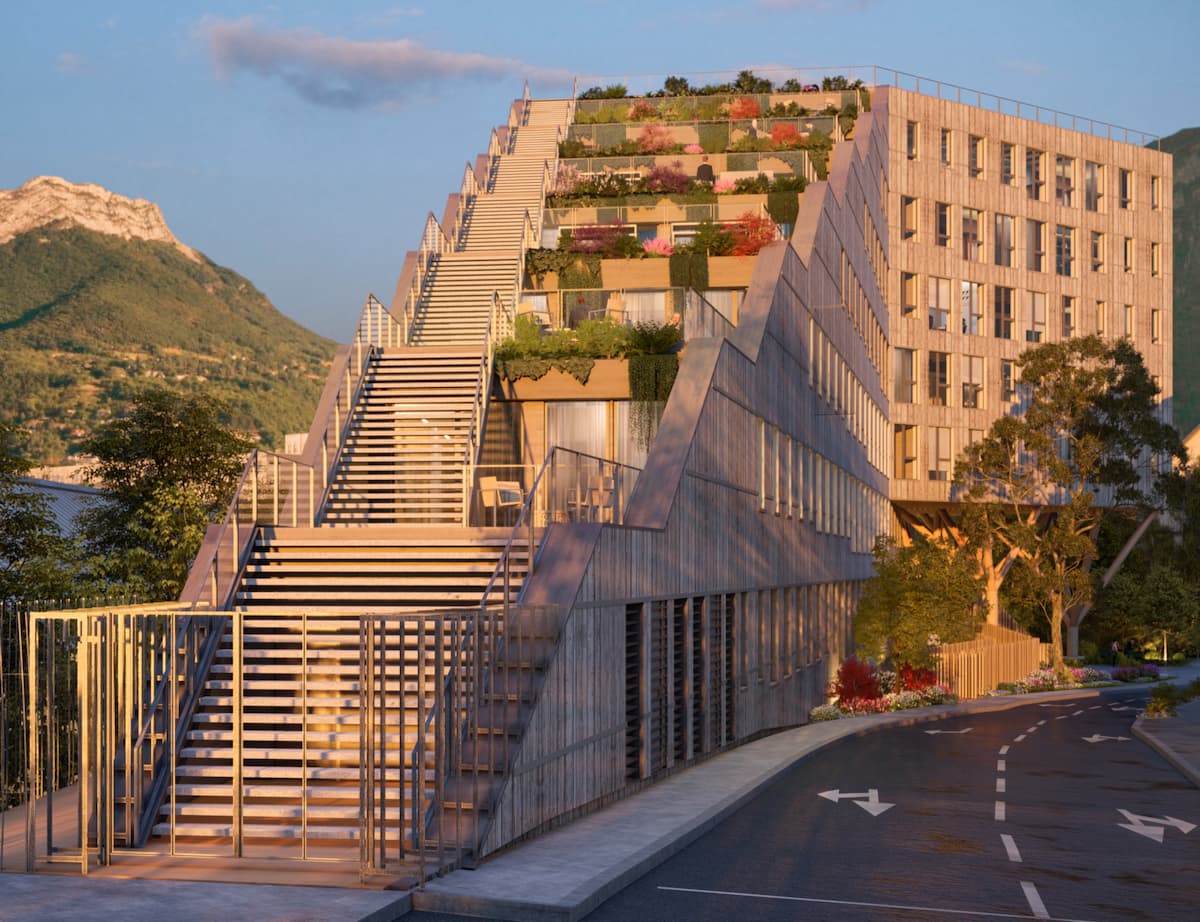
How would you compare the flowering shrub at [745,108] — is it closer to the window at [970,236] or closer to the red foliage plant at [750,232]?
the window at [970,236]

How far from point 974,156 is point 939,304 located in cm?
780

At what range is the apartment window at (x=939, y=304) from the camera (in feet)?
235

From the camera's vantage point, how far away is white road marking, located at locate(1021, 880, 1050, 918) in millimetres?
12234

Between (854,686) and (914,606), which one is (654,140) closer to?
(914,606)

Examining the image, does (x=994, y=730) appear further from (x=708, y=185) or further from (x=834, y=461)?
(x=708, y=185)

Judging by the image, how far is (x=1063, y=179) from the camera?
76.7 m

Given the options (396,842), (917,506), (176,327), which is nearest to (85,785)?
(396,842)

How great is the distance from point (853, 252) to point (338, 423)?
27787 mm

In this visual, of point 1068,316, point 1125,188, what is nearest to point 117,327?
point 1068,316

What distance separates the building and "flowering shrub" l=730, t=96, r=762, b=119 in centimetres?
30

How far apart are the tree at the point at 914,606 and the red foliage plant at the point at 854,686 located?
5.02 m

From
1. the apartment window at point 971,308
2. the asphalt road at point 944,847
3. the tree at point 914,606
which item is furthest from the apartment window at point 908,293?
the asphalt road at point 944,847

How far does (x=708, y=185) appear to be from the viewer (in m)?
46.7

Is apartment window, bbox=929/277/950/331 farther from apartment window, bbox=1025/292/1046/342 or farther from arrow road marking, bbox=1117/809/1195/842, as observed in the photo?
arrow road marking, bbox=1117/809/1195/842
